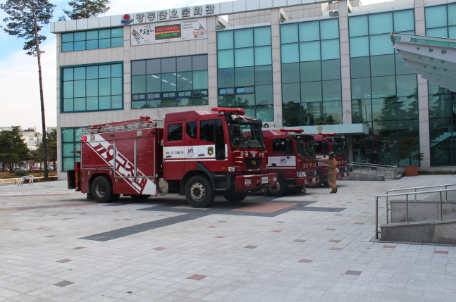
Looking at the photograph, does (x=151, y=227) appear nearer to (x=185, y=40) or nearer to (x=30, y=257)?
(x=30, y=257)

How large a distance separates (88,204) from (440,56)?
12267mm

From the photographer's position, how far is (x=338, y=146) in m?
20.3

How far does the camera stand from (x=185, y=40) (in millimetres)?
32031

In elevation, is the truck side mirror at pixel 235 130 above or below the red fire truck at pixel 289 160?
above

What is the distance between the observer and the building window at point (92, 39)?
111 feet

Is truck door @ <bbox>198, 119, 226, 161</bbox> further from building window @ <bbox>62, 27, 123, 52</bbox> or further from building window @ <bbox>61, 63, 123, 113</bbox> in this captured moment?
building window @ <bbox>62, 27, 123, 52</bbox>

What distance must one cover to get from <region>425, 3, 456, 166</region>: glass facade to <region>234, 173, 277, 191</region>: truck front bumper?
63.0 feet

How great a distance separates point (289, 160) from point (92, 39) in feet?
84.6

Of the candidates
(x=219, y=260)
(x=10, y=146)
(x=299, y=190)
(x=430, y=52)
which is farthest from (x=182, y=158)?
(x=10, y=146)

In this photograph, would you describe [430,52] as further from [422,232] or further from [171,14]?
[171,14]

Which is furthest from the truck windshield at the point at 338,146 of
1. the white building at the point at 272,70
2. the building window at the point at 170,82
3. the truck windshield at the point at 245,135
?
the building window at the point at 170,82

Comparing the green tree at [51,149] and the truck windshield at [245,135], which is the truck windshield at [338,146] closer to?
the truck windshield at [245,135]

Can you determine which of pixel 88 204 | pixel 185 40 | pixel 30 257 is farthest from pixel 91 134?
pixel 185 40

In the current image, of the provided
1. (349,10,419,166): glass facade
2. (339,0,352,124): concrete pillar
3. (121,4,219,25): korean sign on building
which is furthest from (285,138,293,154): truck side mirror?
(121,4,219,25): korean sign on building
